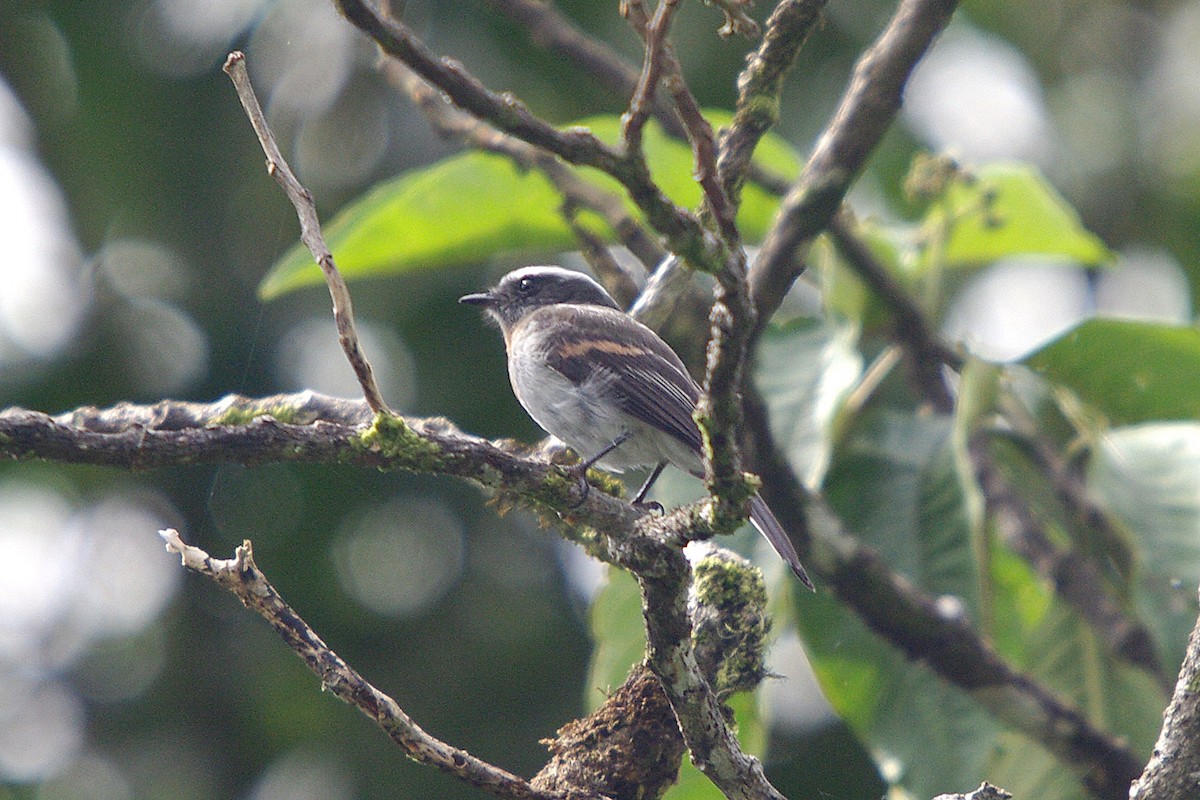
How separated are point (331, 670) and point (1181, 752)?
1.42 meters

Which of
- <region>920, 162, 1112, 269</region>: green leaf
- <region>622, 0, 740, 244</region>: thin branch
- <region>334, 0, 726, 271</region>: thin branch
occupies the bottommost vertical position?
<region>334, 0, 726, 271</region>: thin branch

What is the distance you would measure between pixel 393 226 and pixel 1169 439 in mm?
2842

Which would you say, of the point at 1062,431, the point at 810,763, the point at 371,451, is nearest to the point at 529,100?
the point at 1062,431

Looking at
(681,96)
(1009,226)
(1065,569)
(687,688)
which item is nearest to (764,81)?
(681,96)

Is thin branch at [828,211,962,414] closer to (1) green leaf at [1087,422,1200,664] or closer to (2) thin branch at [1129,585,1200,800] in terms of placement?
(1) green leaf at [1087,422,1200,664]

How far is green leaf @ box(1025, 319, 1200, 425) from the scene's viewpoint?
4086 mm

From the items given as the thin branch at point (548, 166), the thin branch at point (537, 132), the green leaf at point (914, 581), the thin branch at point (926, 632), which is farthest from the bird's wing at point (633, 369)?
the thin branch at point (537, 132)

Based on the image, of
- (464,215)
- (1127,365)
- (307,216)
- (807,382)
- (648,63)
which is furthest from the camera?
(464,215)

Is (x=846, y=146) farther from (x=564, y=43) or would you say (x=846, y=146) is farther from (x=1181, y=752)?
(x=1181, y=752)

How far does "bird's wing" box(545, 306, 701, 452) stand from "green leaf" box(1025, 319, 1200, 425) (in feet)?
4.77

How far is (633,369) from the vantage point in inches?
135

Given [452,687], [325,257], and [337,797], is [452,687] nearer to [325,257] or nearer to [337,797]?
[337,797]

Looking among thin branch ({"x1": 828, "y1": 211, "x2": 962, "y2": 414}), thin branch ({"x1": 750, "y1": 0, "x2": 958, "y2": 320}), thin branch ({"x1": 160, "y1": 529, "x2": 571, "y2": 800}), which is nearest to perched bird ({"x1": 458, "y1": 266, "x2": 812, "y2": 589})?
thin branch ({"x1": 750, "y1": 0, "x2": 958, "y2": 320})

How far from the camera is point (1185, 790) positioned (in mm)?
1926
